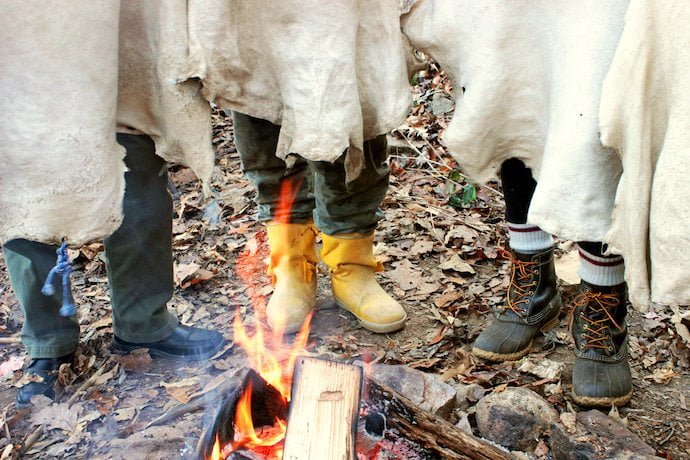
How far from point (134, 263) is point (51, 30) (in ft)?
3.98

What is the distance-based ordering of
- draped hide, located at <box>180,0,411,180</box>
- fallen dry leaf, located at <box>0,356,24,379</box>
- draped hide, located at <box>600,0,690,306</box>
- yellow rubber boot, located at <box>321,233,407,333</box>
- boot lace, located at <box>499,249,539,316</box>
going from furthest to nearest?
yellow rubber boot, located at <box>321,233,407,333</box>
fallen dry leaf, located at <box>0,356,24,379</box>
boot lace, located at <box>499,249,539,316</box>
draped hide, located at <box>180,0,411,180</box>
draped hide, located at <box>600,0,690,306</box>

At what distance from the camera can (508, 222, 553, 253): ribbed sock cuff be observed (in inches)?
116

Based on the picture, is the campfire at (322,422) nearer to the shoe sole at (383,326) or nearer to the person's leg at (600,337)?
the person's leg at (600,337)

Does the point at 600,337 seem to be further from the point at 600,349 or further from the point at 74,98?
the point at 74,98

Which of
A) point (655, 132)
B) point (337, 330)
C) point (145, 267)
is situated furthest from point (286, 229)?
point (655, 132)

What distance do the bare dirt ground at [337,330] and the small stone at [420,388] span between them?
36cm

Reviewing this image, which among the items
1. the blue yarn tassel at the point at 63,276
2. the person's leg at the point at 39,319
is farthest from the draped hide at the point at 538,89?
the person's leg at the point at 39,319

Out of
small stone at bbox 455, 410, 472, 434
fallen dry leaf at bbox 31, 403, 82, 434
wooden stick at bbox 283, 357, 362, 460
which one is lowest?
fallen dry leaf at bbox 31, 403, 82, 434

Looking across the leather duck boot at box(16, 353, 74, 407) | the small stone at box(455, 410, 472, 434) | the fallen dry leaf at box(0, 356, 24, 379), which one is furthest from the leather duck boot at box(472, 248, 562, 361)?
the fallen dry leaf at box(0, 356, 24, 379)

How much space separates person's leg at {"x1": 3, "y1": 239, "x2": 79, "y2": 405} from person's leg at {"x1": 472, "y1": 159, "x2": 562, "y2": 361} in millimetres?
1807

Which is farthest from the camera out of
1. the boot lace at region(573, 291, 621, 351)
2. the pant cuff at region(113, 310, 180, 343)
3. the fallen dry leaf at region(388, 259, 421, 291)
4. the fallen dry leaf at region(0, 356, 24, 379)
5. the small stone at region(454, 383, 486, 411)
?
the fallen dry leaf at region(388, 259, 421, 291)

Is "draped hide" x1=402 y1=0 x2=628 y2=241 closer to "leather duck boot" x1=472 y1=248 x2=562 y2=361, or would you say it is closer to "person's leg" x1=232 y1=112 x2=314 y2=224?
"leather duck boot" x1=472 y1=248 x2=562 y2=361

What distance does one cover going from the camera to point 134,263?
294 centimetres

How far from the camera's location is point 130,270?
9.68 ft
